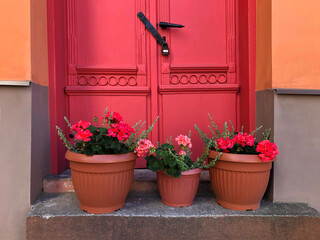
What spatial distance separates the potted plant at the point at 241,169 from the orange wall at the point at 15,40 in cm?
177

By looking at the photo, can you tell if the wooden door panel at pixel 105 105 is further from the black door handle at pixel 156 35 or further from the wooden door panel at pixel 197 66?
the black door handle at pixel 156 35

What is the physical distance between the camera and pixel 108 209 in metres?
1.83

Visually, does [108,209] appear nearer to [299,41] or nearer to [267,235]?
[267,235]

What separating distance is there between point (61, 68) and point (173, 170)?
Result: 1.61 meters

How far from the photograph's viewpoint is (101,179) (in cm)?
175

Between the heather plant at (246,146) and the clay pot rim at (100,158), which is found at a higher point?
the heather plant at (246,146)

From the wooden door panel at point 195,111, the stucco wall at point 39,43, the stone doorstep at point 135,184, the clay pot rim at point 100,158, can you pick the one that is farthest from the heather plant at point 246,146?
the stucco wall at point 39,43

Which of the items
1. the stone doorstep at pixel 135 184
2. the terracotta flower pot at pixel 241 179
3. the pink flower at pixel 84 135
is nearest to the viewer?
the pink flower at pixel 84 135

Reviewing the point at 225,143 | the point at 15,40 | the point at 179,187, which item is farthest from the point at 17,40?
the point at 225,143

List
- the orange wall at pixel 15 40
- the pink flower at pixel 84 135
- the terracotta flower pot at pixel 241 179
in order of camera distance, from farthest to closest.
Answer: the orange wall at pixel 15 40, the terracotta flower pot at pixel 241 179, the pink flower at pixel 84 135

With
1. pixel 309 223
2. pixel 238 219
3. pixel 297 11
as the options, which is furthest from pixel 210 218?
pixel 297 11

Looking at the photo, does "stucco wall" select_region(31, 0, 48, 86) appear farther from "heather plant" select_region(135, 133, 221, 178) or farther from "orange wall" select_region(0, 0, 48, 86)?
"heather plant" select_region(135, 133, 221, 178)

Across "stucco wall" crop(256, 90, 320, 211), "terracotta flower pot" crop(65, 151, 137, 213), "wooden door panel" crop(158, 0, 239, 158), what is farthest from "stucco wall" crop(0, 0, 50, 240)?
"stucco wall" crop(256, 90, 320, 211)

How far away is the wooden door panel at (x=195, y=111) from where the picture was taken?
A: 8.33 feet
